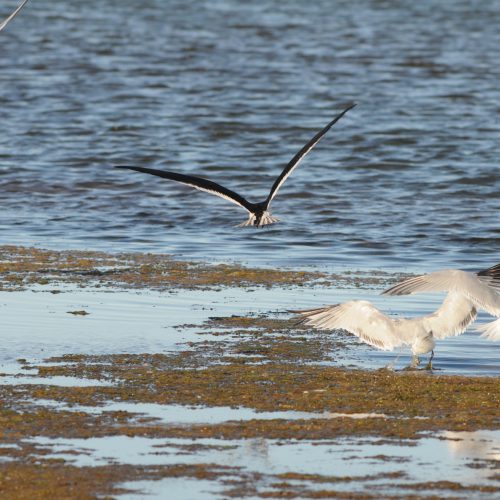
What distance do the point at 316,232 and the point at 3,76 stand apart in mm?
17906

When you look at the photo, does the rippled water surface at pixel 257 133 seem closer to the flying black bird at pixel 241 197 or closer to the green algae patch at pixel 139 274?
the green algae patch at pixel 139 274

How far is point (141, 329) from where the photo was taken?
9797 mm

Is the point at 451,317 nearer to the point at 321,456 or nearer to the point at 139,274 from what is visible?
the point at 321,456

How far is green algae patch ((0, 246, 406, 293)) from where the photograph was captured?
1156 centimetres

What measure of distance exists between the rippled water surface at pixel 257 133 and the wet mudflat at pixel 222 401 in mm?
2761

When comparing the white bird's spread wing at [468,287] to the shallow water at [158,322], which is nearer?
the white bird's spread wing at [468,287]

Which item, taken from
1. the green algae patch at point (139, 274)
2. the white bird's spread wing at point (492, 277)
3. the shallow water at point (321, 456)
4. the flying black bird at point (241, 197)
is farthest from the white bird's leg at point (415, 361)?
the green algae patch at point (139, 274)

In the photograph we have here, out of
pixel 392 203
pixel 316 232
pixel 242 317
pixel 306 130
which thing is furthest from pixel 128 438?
pixel 306 130

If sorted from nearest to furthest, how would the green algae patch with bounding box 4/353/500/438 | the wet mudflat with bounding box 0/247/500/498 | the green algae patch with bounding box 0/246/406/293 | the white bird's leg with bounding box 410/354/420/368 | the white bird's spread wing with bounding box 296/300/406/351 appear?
1. the wet mudflat with bounding box 0/247/500/498
2. the green algae patch with bounding box 4/353/500/438
3. the white bird's spread wing with bounding box 296/300/406/351
4. the white bird's leg with bounding box 410/354/420/368
5. the green algae patch with bounding box 0/246/406/293

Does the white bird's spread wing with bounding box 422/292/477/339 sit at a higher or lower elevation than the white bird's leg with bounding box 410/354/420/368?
higher

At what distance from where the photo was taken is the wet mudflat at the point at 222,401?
20.8 ft

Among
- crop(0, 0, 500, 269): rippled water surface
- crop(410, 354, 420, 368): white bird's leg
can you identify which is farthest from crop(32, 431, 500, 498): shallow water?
crop(0, 0, 500, 269): rippled water surface

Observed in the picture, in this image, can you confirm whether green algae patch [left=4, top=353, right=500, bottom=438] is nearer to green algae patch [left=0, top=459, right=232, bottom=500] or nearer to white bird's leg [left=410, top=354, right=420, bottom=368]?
white bird's leg [left=410, top=354, right=420, bottom=368]

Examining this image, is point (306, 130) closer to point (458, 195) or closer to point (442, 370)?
point (458, 195)
